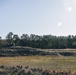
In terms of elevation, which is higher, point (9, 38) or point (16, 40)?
point (9, 38)

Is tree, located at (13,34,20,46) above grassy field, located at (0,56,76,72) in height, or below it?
above

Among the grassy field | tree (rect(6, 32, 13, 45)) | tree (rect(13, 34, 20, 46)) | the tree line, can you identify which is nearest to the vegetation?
Answer: the grassy field

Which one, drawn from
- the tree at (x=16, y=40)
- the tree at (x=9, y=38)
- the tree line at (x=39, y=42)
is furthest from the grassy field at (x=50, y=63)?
the tree at (x=9, y=38)

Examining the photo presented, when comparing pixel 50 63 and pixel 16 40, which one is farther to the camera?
pixel 16 40

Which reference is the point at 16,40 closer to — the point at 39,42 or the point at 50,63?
the point at 39,42

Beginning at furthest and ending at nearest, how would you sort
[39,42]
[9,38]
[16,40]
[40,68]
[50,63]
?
[9,38]
[16,40]
[39,42]
[50,63]
[40,68]

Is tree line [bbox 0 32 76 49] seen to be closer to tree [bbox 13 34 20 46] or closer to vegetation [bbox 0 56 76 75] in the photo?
tree [bbox 13 34 20 46]

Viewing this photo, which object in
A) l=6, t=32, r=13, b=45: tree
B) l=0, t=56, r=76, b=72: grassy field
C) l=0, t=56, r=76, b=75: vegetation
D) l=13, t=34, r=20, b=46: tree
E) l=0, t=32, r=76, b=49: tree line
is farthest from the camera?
l=6, t=32, r=13, b=45: tree

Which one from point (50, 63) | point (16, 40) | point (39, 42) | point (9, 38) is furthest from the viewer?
point (9, 38)

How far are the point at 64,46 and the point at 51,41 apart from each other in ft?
24.4

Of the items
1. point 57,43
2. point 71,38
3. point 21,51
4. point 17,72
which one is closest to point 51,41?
point 57,43

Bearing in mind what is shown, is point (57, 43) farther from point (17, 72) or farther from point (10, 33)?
point (17, 72)

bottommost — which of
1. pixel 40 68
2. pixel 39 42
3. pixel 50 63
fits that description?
pixel 40 68

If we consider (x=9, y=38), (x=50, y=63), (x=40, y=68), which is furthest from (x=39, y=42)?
(x=40, y=68)
